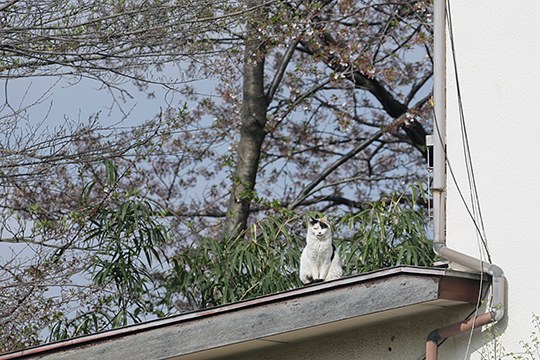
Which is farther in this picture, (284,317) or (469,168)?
(469,168)

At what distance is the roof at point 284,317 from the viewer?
173 inches

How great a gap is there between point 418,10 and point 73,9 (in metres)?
5.69

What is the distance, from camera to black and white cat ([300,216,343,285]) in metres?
6.01

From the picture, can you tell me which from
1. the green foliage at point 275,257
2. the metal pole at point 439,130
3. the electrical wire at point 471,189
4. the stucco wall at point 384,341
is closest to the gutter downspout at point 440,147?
the metal pole at point 439,130

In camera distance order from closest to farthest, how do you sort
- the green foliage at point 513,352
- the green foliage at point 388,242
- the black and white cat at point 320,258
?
the green foliage at point 513,352, the black and white cat at point 320,258, the green foliage at point 388,242

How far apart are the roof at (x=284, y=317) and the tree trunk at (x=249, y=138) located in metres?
7.16

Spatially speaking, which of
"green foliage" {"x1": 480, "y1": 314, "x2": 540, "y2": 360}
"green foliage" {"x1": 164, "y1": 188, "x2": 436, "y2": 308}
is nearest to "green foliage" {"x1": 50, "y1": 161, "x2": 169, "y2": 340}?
"green foliage" {"x1": 164, "y1": 188, "x2": 436, "y2": 308}

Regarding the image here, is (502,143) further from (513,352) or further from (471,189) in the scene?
(513,352)

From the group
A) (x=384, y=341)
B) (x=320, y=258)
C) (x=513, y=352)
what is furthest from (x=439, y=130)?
(x=320, y=258)

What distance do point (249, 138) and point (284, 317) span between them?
825 cm

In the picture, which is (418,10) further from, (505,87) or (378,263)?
(505,87)

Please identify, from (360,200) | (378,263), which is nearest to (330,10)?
(360,200)

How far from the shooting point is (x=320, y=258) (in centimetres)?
603

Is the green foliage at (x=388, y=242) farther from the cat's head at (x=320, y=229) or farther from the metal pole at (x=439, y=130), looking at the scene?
the metal pole at (x=439, y=130)
